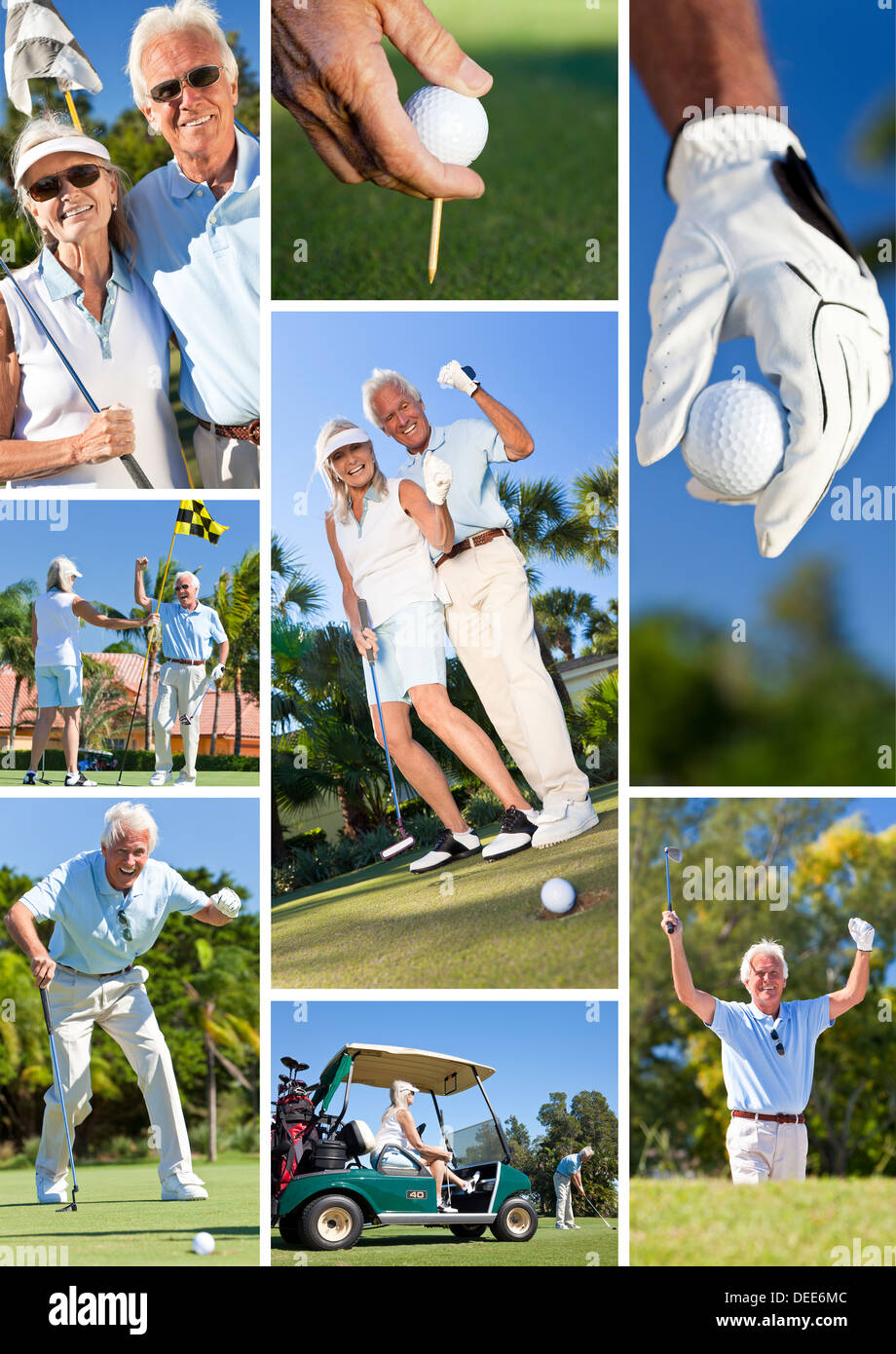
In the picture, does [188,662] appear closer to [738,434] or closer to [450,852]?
[450,852]

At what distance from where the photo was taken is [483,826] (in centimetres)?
420

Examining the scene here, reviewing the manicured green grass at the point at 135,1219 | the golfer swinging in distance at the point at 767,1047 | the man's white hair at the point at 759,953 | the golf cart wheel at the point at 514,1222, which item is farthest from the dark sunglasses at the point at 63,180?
the golf cart wheel at the point at 514,1222

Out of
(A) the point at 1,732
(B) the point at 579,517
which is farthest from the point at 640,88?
(A) the point at 1,732

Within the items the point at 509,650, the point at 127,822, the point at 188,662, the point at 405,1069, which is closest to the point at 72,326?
the point at 188,662

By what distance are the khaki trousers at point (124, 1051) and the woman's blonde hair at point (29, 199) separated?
248 centimetres

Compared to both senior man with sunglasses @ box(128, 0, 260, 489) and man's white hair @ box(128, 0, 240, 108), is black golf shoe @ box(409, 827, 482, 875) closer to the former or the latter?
senior man with sunglasses @ box(128, 0, 260, 489)

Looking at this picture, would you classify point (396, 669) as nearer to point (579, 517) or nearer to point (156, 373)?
point (579, 517)

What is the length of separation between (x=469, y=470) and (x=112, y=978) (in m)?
2.12

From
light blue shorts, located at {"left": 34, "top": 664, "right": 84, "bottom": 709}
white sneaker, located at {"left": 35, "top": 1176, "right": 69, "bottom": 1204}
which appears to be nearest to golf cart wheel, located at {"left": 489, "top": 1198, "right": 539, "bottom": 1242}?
white sneaker, located at {"left": 35, "top": 1176, "right": 69, "bottom": 1204}

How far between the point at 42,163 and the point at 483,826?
2.71 meters

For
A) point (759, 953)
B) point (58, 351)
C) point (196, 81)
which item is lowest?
point (759, 953)

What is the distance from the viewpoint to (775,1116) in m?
4.06

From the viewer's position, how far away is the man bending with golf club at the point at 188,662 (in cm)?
416

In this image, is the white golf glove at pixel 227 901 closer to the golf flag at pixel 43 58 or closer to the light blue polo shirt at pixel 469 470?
the light blue polo shirt at pixel 469 470
